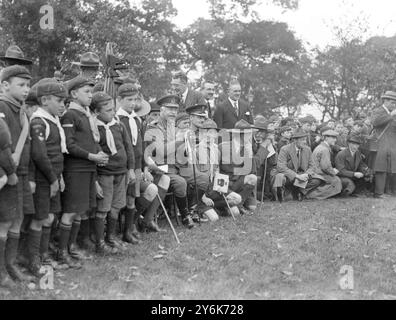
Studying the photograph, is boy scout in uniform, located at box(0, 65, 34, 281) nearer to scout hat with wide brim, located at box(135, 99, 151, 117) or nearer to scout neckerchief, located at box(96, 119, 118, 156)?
scout neckerchief, located at box(96, 119, 118, 156)

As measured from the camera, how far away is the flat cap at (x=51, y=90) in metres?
6.03

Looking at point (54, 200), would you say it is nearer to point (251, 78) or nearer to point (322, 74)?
point (251, 78)

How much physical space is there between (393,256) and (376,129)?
595 centimetres

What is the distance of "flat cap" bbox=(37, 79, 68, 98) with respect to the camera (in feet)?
19.8

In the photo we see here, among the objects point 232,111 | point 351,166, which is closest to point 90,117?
point 232,111

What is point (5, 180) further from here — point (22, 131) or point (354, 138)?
point (354, 138)

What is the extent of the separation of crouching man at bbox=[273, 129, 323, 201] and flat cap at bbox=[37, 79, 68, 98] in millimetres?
6282

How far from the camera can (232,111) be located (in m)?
11.4

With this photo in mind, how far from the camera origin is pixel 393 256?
721cm

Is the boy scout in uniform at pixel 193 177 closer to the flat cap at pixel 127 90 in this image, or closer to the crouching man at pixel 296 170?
the flat cap at pixel 127 90

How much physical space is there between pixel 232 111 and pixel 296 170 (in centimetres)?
187

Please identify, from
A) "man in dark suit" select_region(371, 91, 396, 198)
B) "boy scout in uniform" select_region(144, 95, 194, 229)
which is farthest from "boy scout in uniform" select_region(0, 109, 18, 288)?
"man in dark suit" select_region(371, 91, 396, 198)

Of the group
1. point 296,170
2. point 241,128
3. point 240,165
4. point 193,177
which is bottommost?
point 296,170
